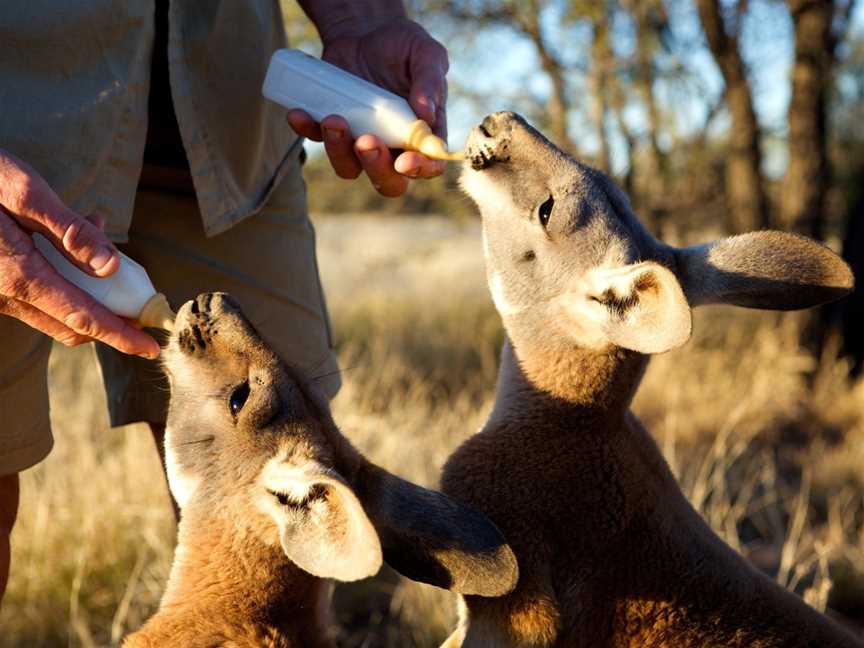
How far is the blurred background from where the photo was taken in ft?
16.0

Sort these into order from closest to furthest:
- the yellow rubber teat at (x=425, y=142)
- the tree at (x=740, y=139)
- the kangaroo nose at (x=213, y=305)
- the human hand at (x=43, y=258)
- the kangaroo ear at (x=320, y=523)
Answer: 1. the kangaroo ear at (x=320, y=523)
2. the human hand at (x=43, y=258)
3. the kangaroo nose at (x=213, y=305)
4. the yellow rubber teat at (x=425, y=142)
5. the tree at (x=740, y=139)

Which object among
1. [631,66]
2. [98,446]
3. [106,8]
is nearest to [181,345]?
[106,8]

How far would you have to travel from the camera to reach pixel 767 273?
353 centimetres

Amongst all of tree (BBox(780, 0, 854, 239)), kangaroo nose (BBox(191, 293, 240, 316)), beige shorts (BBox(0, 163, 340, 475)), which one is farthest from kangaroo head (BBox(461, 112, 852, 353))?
tree (BBox(780, 0, 854, 239))

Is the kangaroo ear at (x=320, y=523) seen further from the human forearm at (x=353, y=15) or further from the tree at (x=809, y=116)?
the tree at (x=809, y=116)

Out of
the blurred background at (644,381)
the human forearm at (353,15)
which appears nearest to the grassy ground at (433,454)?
the blurred background at (644,381)

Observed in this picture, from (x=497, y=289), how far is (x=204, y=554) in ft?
4.42

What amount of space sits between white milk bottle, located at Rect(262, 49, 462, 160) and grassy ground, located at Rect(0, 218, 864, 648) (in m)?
1.97

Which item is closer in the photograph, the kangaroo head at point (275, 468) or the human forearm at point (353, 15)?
the kangaroo head at point (275, 468)

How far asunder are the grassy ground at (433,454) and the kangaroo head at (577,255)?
1446 mm

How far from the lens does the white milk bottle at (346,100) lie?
3.48m

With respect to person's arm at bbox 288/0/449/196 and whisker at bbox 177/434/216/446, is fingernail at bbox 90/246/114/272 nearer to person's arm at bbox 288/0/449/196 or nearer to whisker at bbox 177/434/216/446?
whisker at bbox 177/434/216/446

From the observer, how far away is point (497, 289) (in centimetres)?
379

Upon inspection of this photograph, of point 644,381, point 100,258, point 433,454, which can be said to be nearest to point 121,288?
point 100,258
